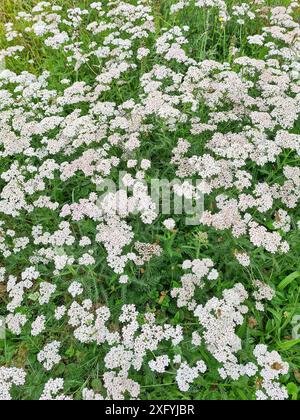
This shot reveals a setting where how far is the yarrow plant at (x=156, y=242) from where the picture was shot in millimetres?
3459

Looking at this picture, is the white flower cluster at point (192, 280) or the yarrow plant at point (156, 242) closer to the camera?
the yarrow plant at point (156, 242)

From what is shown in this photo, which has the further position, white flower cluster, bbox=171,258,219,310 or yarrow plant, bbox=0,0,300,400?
white flower cluster, bbox=171,258,219,310

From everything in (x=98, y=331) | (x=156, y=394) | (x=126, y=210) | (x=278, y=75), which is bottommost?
(x=156, y=394)

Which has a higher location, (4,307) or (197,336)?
(197,336)

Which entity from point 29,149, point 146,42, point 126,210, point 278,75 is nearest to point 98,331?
point 126,210

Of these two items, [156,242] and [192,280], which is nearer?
[192,280]

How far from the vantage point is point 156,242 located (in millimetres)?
4039

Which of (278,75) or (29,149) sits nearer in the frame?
(29,149)

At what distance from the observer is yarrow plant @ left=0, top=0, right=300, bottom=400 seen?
3459mm

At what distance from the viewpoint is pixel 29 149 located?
4652mm

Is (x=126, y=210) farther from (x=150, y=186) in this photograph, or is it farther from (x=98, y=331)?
(x=98, y=331)

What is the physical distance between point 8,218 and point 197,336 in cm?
262
